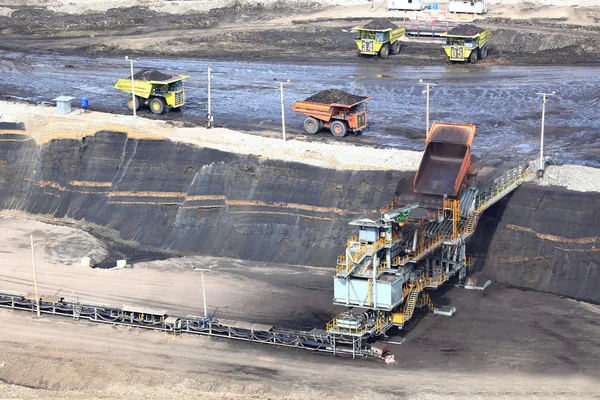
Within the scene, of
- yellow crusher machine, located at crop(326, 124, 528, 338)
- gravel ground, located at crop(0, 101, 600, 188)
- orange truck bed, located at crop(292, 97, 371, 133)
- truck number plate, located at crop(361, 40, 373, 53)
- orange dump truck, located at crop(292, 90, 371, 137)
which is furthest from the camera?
truck number plate, located at crop(361, 40, 373, 53)

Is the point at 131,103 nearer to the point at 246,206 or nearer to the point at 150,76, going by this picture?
→ the point at 150,76

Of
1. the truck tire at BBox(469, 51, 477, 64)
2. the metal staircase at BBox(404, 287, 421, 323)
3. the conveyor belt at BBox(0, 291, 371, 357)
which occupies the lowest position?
the conveyor belt at BBox(0, 291, 371, 357)

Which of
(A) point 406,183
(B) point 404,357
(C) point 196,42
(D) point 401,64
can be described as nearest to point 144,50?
(C) point 196,42

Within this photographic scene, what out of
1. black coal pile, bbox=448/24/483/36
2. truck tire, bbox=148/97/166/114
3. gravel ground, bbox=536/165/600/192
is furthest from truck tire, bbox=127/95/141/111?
gravel ground, bbox=536/165/600/192

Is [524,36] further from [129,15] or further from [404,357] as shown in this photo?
[404,357]

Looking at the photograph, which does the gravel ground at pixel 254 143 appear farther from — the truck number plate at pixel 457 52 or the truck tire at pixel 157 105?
the truck number plate at pixel 457 52

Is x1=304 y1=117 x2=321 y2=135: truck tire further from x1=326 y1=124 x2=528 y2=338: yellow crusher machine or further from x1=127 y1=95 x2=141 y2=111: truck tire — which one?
x1=326 y1=124 x2=528 y2=338: yellow crusher machine

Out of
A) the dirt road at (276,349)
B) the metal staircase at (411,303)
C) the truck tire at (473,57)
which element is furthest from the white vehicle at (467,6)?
the metal staircase at (411,303)
